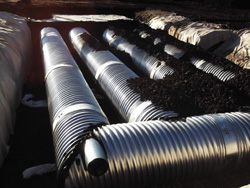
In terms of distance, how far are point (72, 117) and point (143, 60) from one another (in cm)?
433

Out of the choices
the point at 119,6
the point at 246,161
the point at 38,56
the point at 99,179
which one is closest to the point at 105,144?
the point at 99,179

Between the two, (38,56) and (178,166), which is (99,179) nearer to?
(178,166)

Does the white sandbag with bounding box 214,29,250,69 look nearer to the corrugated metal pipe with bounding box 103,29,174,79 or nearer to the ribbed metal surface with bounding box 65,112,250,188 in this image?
the corrugated metal pipe with bounding box 103,29,174,79

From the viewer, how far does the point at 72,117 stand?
395cm

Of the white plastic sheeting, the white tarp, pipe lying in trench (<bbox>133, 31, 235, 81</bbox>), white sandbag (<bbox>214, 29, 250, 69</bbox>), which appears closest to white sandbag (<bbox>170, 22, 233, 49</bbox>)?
the white tarp

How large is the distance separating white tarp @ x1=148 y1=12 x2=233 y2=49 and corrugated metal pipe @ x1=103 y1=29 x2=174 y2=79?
84.4 inches

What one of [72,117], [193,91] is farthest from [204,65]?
[72,117]

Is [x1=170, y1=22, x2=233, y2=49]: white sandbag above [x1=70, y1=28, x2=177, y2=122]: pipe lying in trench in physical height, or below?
above

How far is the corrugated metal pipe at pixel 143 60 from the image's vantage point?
674 cm

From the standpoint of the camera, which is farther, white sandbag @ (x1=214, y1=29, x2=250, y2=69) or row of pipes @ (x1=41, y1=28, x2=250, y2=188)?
white sandbag @ (x1=214, y1=29, x2=250, y2=69)

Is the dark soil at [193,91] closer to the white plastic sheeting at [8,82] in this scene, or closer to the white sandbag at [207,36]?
the white sandbag at [207,36]

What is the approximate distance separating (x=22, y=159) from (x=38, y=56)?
710 centimetres

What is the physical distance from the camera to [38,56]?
35.5 ft

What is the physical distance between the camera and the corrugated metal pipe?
22.1 feet
